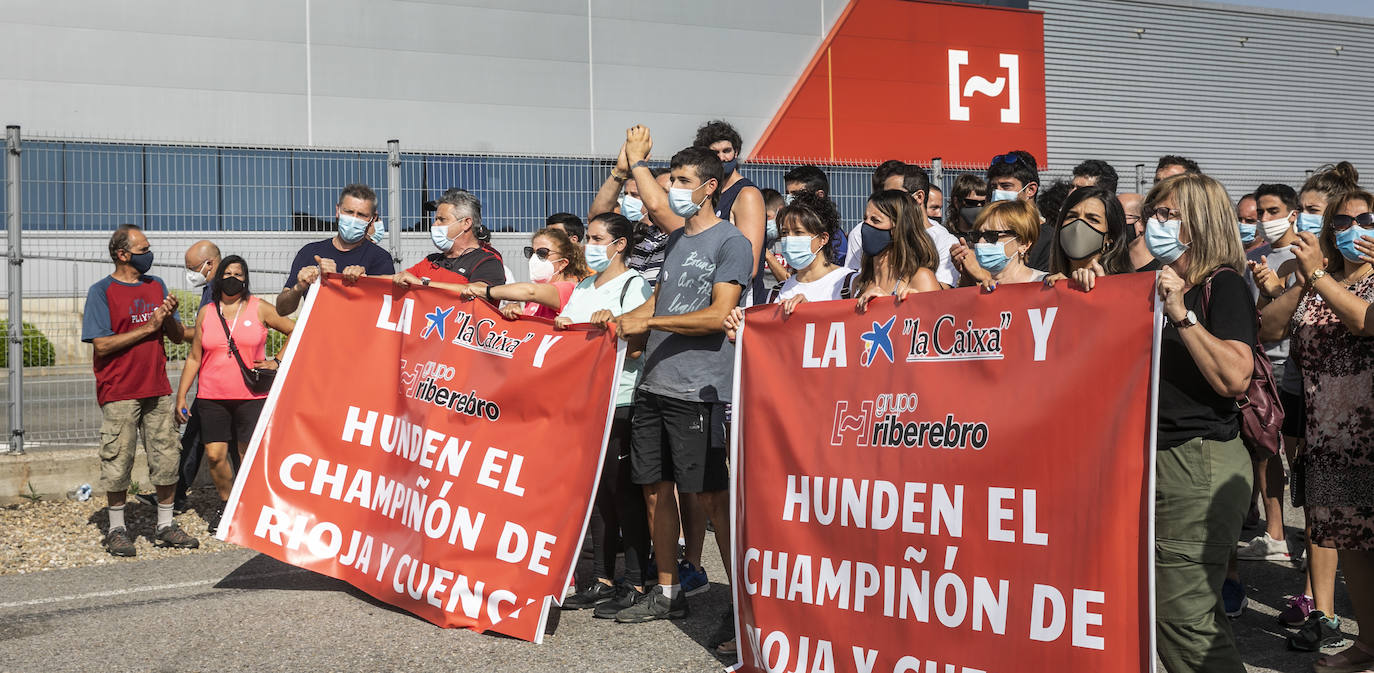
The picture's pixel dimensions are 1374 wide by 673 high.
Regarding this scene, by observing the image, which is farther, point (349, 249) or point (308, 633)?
point (349, 249)

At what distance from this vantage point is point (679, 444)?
5180 millimetres

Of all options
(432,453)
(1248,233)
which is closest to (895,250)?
(432,453)

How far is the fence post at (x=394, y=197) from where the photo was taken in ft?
30.9

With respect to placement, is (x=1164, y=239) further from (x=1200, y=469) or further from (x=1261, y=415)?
(x=1261, y=415)

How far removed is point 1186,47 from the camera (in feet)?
107

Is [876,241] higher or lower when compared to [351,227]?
lower

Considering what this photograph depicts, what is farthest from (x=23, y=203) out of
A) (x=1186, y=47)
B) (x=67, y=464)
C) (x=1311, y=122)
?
(x=1311, y=122)

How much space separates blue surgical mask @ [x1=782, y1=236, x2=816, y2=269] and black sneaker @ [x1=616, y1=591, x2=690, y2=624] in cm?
159

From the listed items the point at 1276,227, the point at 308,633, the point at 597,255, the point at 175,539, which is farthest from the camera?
the point at 175,539

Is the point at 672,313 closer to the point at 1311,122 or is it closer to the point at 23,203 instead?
the point at 23,203

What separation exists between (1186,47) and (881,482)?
32.3 metres

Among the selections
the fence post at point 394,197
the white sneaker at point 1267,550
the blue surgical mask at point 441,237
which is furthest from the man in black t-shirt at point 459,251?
the white sneaker at point 1267,550

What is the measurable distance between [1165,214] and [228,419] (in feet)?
19.1

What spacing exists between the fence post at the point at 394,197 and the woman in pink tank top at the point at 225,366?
1730 mm
